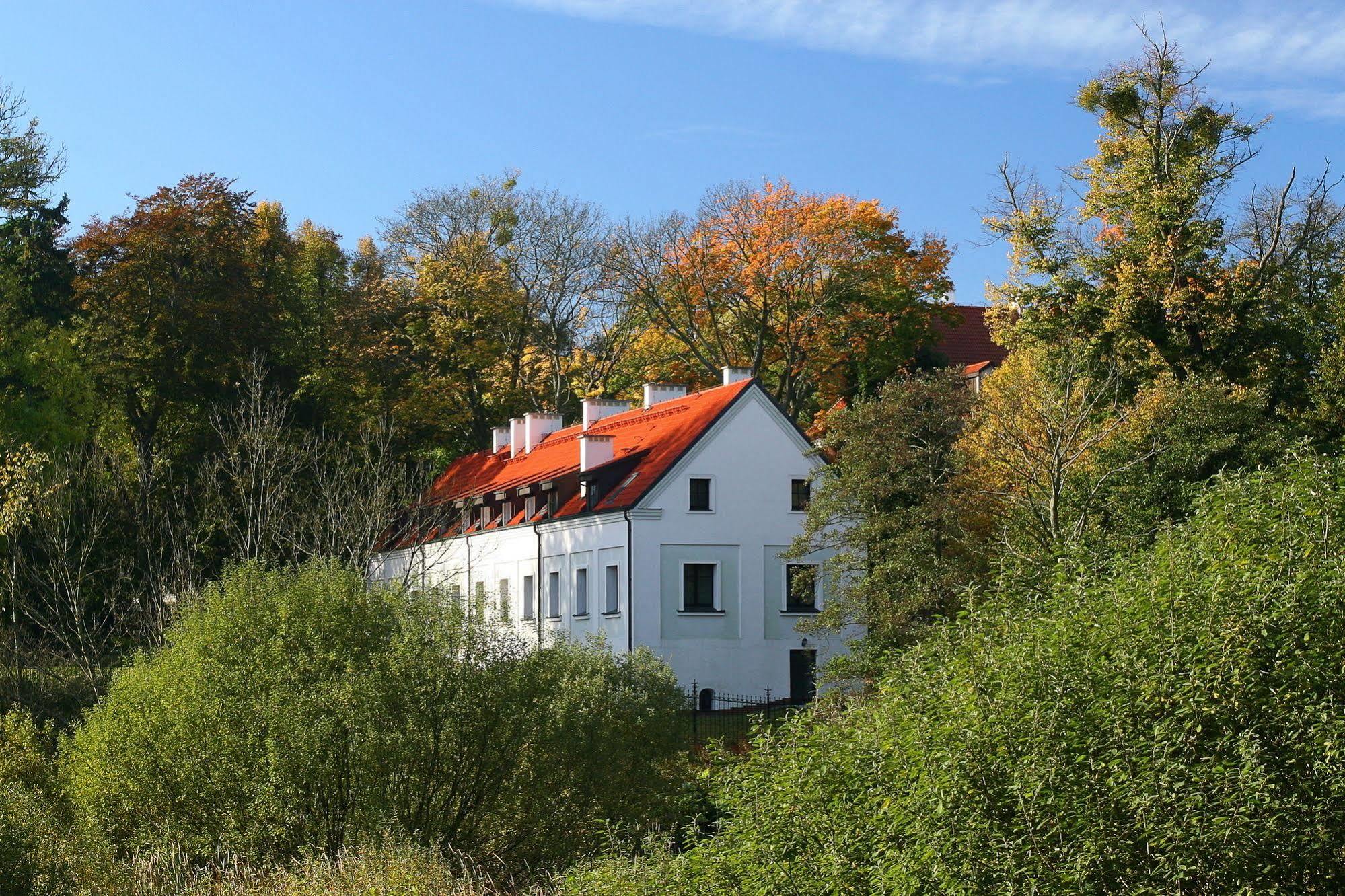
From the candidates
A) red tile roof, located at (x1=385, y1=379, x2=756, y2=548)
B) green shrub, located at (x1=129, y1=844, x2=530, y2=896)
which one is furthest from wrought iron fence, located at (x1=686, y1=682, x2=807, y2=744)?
green shrub, located at (x1=129, y1=844, x2=530, y2=896)

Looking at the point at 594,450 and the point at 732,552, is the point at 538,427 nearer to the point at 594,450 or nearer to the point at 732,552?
the point at 594,450

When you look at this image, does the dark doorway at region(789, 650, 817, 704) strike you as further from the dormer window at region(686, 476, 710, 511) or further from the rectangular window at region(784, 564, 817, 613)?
the dormer window at region(686, 476, 710, 511)

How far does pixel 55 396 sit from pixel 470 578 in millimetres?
15197

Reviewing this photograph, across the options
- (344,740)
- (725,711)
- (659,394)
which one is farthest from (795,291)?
(344,740)

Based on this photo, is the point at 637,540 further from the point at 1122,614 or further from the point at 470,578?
the point at 1122,614

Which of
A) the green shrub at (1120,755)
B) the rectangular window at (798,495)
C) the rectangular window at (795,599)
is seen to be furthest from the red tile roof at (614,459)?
the green shrub at (1120,755)

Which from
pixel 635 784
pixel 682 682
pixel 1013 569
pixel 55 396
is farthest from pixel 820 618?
pixel 55 396

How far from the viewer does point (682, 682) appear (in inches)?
1807

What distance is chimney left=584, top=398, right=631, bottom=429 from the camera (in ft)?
183

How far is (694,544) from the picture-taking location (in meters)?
47.3

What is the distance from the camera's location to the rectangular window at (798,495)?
48250 mm

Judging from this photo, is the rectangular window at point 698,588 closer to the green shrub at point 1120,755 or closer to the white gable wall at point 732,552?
the white gable wall at point 732,552

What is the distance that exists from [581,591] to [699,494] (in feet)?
16.3

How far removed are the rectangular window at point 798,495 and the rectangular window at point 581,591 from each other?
6476 millimetres
